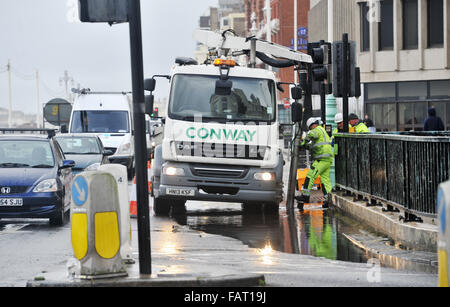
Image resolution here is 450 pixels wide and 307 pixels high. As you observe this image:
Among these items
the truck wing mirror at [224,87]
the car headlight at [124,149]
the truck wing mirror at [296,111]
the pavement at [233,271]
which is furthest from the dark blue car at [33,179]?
the car headlight at [124,149]

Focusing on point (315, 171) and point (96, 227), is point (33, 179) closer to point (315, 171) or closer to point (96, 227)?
point (315, 171)

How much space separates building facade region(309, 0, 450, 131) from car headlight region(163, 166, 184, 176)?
30.2 m

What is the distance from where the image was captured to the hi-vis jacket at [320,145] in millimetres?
19062

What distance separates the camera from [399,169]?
13.7 m

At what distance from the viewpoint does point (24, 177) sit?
52.7 ft

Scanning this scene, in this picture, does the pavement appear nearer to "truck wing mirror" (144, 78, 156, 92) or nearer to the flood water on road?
the flood water on road

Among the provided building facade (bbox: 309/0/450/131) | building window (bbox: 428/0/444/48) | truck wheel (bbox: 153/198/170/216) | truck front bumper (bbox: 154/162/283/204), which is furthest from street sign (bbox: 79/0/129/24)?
building window (bbox: 428/0/444/48)

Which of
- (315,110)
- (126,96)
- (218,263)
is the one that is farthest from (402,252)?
(315,110)

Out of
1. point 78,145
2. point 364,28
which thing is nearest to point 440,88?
point 364,28

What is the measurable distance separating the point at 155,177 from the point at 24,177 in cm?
282

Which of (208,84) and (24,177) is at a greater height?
(208,84)

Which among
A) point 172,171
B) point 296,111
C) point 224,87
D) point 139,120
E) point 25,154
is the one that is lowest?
point 172,171

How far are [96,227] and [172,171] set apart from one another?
8440mm
